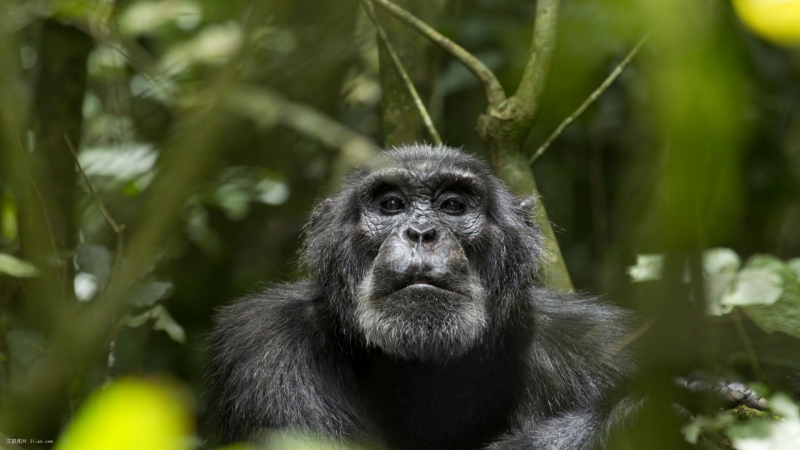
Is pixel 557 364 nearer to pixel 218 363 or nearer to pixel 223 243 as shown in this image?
pixel 218 363

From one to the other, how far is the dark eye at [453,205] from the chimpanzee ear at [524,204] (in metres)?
0.39

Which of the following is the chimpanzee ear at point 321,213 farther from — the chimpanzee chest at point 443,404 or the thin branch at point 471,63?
the thin branch at point 471,63

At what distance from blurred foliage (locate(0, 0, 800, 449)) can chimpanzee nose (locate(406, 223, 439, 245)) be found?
2.67 feet

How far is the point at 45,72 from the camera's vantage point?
5289 millimetres

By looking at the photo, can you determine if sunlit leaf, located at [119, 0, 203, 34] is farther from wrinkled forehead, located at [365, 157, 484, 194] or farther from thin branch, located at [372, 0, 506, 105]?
wrinkled forehead, located at [365, 157, 484, 194]

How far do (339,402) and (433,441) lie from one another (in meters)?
0.54

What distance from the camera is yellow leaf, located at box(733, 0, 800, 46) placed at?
840mm

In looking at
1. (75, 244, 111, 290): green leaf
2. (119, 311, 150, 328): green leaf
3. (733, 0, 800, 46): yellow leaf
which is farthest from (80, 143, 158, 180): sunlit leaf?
(733, 0, 800, 46): yellow leaf

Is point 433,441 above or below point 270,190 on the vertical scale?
below

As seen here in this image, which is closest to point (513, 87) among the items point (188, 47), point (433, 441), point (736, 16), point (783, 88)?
point (783, 88)

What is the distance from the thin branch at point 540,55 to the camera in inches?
179

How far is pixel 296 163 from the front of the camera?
771 cm

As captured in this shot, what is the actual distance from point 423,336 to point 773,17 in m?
3.39

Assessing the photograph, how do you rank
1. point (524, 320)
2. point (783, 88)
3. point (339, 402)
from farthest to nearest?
point (783, 88) → point (524, 320) → point (339, 402)
